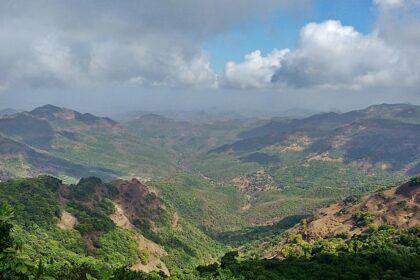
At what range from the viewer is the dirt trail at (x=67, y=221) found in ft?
526

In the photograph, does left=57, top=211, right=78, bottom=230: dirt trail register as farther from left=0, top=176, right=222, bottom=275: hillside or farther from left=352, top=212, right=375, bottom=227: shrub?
left=352, top=212, right=375, bottom=227: shrub

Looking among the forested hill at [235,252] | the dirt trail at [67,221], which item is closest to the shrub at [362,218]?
the forested hill at [235,252]

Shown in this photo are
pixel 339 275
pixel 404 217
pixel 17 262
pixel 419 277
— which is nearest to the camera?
pixel 17 262

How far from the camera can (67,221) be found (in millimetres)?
165625

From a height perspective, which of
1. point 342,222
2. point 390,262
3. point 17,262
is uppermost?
point 17,262

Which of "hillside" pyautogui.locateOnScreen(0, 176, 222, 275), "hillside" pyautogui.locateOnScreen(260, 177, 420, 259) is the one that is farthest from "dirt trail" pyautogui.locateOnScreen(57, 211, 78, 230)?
"hillside" pyautogui.locateOnScreen(260, 177, 420, 259)

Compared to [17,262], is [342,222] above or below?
below

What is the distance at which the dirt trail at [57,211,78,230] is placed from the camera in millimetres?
160250

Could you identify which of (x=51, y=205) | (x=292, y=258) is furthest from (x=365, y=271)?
(x=51, y=205)

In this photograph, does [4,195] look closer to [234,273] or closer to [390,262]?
[234,273]

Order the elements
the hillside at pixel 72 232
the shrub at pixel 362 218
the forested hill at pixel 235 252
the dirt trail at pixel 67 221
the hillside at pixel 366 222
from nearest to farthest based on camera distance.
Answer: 1. the forested hill at pixel 235 252
2. the hillside at pixel 72 232
3. the dirt trail at pixel 67 221
4. the hillside at pixel 366 222
5. the shrub at pixel 362 218

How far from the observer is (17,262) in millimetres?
22359

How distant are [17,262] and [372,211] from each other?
627 feet

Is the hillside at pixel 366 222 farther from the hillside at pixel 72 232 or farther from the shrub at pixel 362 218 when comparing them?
the hillside at pixel 72 232
